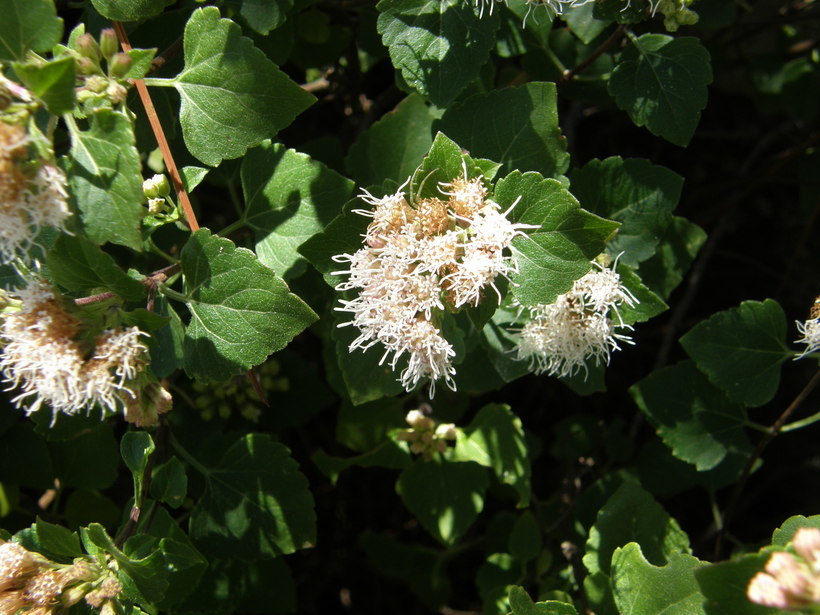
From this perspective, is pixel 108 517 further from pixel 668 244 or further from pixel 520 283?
pixel 668 244

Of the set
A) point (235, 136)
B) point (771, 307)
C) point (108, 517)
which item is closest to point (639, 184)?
point (771, 307)

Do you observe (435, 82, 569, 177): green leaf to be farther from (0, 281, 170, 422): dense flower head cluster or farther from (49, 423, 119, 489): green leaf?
(49, 423, 119, 489): green leaf

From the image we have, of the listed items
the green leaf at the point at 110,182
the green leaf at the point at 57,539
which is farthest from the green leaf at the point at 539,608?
the green leaf at the point at 110,182

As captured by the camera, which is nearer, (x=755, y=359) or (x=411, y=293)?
(x=411, y=293)

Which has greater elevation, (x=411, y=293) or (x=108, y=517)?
(x=411, y=293)

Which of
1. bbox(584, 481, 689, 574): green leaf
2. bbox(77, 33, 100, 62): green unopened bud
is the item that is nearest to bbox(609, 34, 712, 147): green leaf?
bbox(584, 481, 689, 574): green leaf

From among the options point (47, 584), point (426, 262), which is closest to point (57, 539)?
point (47, 584)
